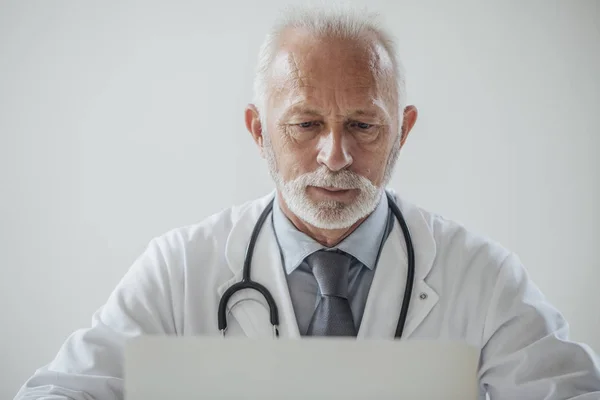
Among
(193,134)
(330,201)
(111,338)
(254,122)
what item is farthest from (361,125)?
(193,134)

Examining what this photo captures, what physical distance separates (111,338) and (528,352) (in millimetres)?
817

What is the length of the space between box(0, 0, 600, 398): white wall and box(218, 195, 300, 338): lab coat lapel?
54 centimetres

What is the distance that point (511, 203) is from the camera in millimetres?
2223

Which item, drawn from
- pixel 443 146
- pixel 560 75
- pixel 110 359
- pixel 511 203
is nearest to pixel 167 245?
pixel 110 359

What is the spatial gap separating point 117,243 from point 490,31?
1.33 m

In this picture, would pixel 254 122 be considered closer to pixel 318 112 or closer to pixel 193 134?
pixel 318 112

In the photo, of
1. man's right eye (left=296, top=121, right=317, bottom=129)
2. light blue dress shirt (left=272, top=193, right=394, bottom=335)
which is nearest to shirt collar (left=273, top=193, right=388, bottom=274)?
light blue dress shirt (left=272, top=193, right=394, bottom=335)

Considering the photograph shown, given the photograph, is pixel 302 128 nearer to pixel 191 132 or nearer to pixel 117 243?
pixel 191 132

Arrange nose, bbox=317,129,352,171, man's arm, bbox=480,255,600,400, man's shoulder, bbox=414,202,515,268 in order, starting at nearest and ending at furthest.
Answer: man's arm, bbox=480,255,600,400 < nose, bbox=317,129,352,171 < man's shoulder, bbox=414,202,515,268

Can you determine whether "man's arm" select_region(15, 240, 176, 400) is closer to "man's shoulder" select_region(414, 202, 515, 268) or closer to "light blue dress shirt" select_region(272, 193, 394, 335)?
"light blue dress shirt" select_region(272, 193, 394, 335)

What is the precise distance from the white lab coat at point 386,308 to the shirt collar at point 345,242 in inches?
1.0

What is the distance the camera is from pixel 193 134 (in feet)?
7.16

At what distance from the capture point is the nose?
147 cm

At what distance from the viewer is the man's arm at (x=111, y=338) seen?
1.34 m
